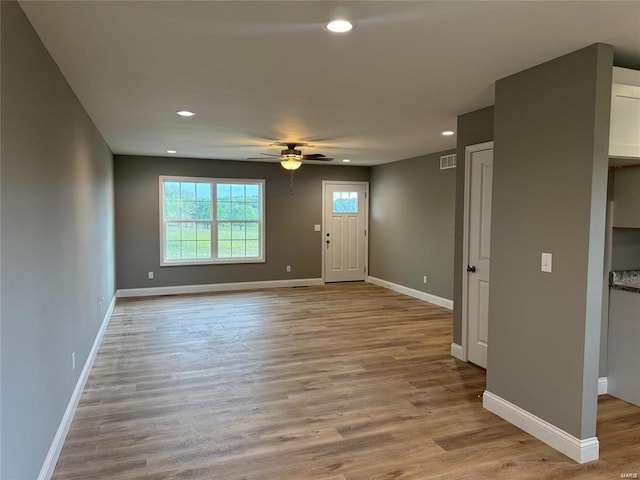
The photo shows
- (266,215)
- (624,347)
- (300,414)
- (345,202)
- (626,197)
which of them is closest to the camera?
→ (300,414)

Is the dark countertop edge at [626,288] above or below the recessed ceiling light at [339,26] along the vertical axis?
below

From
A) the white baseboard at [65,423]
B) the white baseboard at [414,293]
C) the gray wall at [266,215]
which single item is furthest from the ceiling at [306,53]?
the white baseboard at [414,293]

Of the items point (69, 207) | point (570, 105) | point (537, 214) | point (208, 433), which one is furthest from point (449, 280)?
point (69, 207)

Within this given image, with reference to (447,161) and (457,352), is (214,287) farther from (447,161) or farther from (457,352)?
(457,352)

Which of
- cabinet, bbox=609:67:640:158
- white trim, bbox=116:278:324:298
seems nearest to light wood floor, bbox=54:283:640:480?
cabinet, bbox=609:67:640:158

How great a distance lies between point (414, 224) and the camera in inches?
293

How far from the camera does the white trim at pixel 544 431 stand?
2.55 m

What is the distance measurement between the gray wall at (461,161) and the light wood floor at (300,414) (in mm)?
562

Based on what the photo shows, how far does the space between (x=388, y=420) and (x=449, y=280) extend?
3835mm

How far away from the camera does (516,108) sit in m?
2.94

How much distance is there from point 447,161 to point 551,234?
4.05m

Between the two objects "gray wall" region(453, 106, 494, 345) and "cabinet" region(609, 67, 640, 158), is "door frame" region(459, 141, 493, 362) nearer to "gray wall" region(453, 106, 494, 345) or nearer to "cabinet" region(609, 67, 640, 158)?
"gray wall" region(453, 106, 494, 345)

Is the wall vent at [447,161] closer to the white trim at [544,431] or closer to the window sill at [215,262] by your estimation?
the window sill at [215,262]

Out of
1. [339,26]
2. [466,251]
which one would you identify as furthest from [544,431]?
[339,26]
